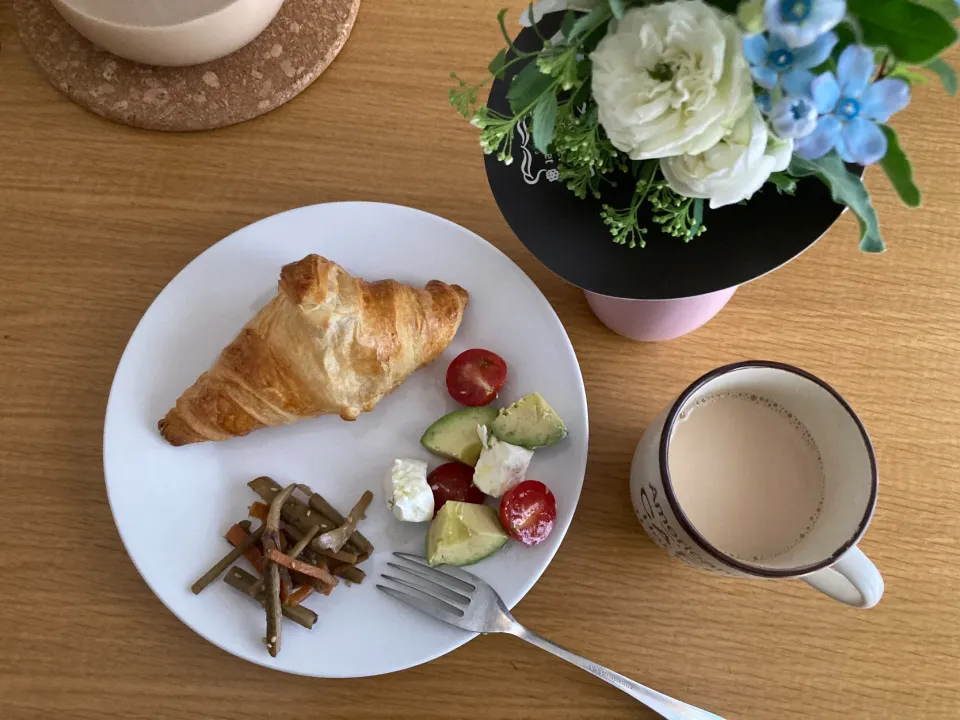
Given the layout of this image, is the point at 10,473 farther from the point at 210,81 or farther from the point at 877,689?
the point at 877,689

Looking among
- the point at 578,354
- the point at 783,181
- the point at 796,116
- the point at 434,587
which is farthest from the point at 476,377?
the point at 796,116

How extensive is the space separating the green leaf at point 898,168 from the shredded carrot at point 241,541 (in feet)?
2.83

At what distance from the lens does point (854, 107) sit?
1.48ft

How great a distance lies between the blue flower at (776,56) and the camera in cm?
43

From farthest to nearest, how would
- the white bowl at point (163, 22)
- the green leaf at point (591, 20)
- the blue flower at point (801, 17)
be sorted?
the white bowl at point (163, 22), the green leaf at point (591, 20), the blue flower at point (801, 17)

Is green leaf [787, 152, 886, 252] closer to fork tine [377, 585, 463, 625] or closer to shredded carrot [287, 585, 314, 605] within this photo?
fork tine [377, 585, 463, 625]

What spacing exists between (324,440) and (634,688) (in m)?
0.54

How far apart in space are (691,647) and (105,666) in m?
0.82

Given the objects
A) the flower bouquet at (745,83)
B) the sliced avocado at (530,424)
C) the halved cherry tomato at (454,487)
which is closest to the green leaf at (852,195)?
the flower bouquet at (745,83)

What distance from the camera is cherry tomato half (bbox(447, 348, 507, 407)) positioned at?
1.00 m

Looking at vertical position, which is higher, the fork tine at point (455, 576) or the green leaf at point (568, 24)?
the green leaf at point (568, 24)

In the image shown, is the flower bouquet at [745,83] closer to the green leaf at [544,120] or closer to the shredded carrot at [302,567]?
the green leaf at [544,120]

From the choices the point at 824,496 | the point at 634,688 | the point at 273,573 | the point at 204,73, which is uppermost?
the point at 204,73

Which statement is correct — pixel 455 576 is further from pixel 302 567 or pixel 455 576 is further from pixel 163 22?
pixel 163 22
